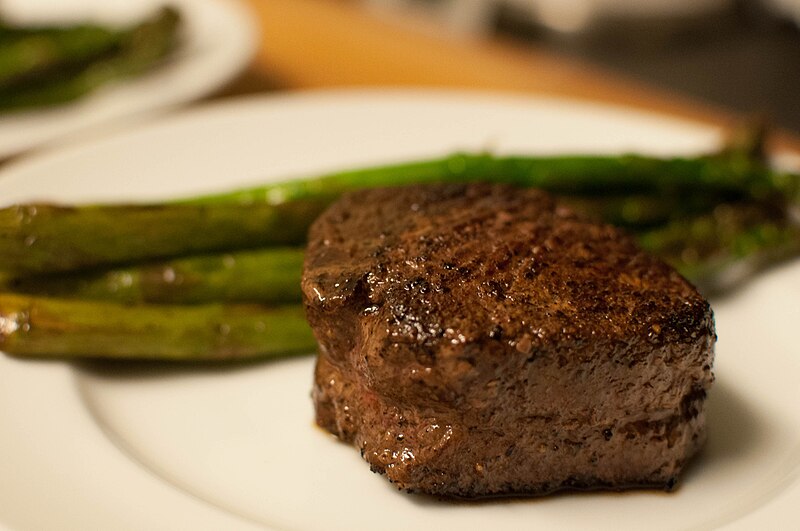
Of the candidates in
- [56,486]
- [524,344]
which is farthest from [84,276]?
[524,344]

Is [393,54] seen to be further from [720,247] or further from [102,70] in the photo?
[720,247]

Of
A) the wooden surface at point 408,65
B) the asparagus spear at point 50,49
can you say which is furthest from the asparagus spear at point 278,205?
the asparagus spear at point 50,49

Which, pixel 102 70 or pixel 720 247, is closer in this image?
pixel 720 247

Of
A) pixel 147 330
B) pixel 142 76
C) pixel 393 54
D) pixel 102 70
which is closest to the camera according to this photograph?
pixel 147 330

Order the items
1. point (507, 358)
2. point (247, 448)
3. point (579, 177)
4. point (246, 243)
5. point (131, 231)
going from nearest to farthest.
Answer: point (507, 358), point (247, 448), point (131, 231), point (246, 243), point (579, 177)

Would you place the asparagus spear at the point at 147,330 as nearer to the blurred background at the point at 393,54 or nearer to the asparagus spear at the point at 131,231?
the asparagus spear at the point at 131,231

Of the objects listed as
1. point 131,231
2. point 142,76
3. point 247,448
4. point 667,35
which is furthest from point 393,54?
point 247,448

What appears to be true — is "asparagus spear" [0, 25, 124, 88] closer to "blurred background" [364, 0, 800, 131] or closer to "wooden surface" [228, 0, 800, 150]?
"wooden surface" [228, 0, 800, 150]

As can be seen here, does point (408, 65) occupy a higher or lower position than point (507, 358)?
lower
